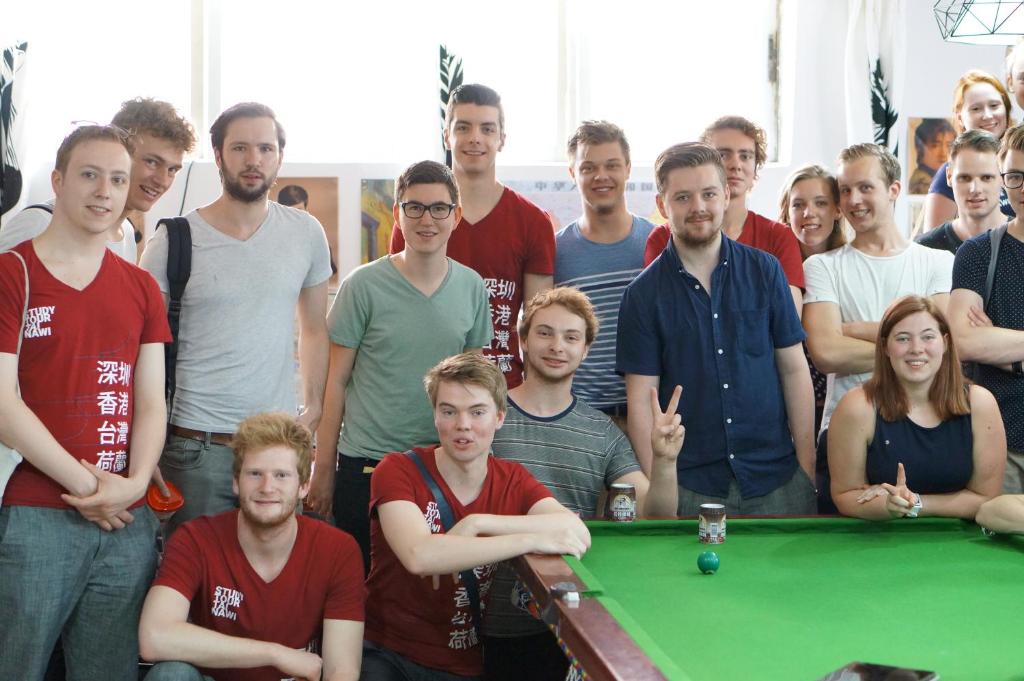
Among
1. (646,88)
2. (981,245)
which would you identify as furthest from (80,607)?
(646,88)

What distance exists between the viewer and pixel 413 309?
3586mm

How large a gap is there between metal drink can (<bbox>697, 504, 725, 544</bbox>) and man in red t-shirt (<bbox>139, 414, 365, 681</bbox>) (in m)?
0.91

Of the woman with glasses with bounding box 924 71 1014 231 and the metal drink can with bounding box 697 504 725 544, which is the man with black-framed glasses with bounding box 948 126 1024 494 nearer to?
the metal drink can with bounding box 697 504 725 544

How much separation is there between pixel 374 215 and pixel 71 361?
330 centimetres

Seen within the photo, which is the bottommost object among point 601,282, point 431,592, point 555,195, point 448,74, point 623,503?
point 431,592

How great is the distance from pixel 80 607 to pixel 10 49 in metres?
3.84

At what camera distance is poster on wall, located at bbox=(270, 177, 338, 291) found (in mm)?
6012

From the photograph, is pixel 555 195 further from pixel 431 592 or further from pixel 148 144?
pixel 431 592

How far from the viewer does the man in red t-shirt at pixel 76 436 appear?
277 cm

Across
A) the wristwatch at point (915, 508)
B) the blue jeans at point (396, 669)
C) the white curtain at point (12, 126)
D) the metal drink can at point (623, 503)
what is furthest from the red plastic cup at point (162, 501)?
the white curtain at point (12, 126)

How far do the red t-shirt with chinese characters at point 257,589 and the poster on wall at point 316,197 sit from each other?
10.7 feet

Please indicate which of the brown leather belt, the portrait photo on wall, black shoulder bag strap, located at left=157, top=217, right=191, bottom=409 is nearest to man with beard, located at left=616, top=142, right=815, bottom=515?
the brown leather belt

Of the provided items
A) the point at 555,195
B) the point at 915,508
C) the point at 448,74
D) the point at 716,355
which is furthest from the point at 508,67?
the point at 915,508

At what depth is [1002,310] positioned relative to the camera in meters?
3.55
